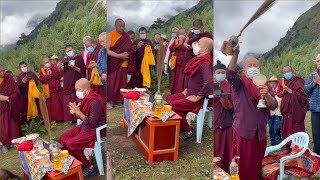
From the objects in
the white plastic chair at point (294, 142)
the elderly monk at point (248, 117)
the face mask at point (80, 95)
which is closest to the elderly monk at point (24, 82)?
the face mask at point (80, 95)

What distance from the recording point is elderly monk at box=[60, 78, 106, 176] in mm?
3230

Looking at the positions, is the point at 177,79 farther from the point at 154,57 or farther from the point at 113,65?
the point at 113,65

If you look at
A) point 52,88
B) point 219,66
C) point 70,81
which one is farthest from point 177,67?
point 52,88

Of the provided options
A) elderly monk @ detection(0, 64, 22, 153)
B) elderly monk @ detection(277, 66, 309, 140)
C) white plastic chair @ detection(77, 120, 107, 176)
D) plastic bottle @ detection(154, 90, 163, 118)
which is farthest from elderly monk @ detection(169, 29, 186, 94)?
elderly monk @ detection(0, 64, 22, 153)

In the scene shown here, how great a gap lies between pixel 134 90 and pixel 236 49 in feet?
2.56

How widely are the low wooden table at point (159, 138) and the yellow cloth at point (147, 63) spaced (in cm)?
29

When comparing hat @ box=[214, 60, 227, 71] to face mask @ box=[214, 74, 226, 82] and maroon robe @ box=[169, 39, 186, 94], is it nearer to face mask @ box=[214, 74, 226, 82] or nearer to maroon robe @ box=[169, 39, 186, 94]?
face mask @ box=[214, 74, 226, 82]

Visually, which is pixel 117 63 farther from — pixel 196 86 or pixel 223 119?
pixel 223 119

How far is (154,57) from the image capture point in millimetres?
3230

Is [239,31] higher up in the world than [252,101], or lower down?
higher up

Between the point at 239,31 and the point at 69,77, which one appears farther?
the point at 69,77

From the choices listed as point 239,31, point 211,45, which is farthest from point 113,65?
point 239,31

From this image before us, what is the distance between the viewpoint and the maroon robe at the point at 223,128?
124 inches

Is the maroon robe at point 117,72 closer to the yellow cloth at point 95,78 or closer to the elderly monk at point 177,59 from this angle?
the yellow cloth at point 95,78
